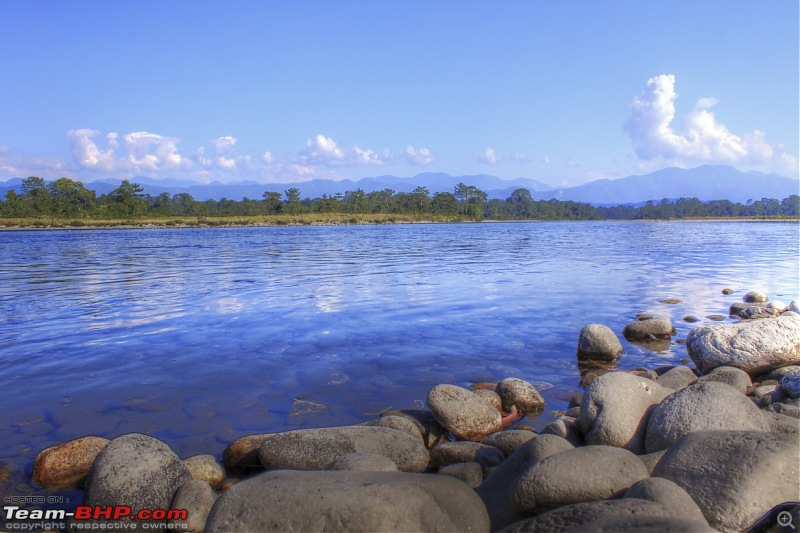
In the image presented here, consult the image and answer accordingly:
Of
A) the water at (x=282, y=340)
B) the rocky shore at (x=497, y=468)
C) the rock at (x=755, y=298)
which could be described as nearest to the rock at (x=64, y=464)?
the rocky shore at (x=497, y=468)

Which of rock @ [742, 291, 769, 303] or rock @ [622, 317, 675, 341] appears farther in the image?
rock @ [742, 291, 769, 303]

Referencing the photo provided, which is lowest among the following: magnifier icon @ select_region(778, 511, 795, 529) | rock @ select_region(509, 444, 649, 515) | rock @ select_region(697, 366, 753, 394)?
rock @ select_region(697, 366, 753, 394)

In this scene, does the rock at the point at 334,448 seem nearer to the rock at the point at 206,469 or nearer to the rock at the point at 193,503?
the rock at the point at 206,469

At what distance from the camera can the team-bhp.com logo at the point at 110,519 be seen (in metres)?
4.46

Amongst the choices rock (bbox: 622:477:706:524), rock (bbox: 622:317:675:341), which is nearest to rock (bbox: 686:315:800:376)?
rock (bbox: 622:317:675:341)

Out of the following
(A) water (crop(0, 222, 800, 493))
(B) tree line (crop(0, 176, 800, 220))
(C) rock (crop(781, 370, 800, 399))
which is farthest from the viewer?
(B) tree line (crop(0, 176, 800, 220))

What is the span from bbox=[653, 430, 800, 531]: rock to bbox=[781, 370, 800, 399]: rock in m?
3.16

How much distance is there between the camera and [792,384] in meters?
6.48

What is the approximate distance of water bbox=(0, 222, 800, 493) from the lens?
23.8ft

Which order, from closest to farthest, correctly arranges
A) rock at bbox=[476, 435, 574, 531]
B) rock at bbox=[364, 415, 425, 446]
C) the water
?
1. rock at bbox=[476, 435, 574, 531]
2. rock at bbox=[364, 415, 425, 446]
3. the water

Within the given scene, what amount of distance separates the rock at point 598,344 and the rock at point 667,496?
259 inches

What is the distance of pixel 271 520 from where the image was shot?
3.36m

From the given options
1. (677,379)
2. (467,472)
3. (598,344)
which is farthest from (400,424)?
(598,344)

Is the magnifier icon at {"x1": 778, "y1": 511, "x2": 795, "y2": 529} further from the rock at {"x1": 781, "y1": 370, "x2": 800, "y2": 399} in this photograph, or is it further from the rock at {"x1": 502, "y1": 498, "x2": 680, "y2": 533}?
the rock at {"x1": 781, "y1": 370, "x2": 800, "y2": 399}
